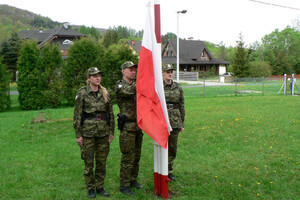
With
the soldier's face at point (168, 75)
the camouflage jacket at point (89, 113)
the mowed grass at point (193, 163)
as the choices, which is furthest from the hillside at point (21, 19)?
the camouflage jacket at point (89, 113)

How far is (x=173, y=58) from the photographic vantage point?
55875mm

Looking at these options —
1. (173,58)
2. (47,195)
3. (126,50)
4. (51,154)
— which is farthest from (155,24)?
(173,58)

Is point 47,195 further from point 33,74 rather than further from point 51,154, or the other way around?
point 33,74

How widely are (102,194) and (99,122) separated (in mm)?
1310

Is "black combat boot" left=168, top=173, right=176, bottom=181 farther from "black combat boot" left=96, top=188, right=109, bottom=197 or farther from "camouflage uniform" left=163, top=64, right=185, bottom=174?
"black combat boot" left=96, top=188, right=109, bottom=197

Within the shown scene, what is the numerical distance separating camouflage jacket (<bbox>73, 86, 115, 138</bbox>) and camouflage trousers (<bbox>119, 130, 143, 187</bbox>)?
351mm

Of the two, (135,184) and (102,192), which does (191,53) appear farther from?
(102,192)

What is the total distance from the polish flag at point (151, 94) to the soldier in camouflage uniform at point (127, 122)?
281mm

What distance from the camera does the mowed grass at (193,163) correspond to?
4.79 m

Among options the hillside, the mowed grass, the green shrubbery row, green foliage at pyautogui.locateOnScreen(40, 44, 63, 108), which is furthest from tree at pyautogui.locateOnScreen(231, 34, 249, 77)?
the hillside

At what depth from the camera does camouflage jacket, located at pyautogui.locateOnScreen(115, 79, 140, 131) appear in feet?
14.9

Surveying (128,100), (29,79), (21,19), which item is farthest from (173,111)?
(21,19)

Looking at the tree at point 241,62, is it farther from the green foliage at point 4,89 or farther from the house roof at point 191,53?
the green foliage at point 4,89

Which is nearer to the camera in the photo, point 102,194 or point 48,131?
point 102,194
